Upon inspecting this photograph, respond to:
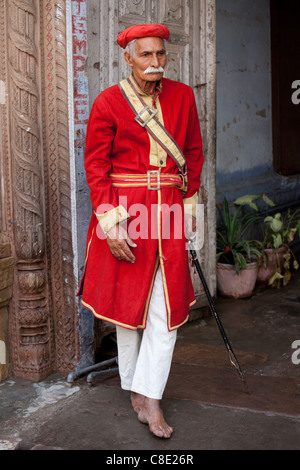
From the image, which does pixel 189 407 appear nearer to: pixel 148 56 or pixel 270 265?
pixel 148 56

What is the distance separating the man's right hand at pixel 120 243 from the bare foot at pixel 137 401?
0.74m

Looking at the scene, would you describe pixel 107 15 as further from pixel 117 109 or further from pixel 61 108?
pixel 117 109

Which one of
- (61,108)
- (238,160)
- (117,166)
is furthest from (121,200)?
(238,160)

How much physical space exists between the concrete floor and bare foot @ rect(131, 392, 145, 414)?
4cm

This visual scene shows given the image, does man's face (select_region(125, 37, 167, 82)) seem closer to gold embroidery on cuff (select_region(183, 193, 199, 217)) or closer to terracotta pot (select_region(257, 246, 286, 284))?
gold embroidery on cuff (select_region(183, 193, 199, 217))

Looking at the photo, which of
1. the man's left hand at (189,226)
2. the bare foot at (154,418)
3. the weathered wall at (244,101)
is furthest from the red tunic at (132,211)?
the weathered wall at (244,101)

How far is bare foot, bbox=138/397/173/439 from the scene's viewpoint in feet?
9.66

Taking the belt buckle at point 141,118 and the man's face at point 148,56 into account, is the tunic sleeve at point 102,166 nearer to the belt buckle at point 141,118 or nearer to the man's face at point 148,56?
the belt buckle at point 141,118

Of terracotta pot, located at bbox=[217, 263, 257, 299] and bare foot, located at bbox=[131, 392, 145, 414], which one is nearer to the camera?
bare foot, located at bbox=[131, 392, 145, 414]

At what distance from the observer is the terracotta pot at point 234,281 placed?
17.7 ft

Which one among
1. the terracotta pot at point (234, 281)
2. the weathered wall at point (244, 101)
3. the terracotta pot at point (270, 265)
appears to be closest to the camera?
the terracotta pot at point (234, 281)

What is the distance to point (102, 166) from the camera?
2996mm

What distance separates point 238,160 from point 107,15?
2904mm

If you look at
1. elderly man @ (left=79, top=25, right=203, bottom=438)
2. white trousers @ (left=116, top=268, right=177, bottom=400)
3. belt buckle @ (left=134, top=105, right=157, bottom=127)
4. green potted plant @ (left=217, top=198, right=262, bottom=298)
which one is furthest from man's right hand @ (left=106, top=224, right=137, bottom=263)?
green potted plant @ (left=217, top=198, right=262, bottom=298)
